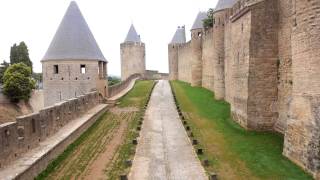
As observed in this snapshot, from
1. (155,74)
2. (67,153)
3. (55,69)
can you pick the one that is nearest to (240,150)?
(67,153)

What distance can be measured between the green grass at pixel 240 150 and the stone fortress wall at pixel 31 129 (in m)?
5.15

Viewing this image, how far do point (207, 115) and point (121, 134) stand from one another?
18.0 ft

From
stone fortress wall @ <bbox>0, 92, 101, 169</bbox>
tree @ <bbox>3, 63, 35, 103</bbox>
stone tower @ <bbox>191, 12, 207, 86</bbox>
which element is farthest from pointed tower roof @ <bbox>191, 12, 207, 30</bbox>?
stone fortress wall @ <bbox>0, 92, 101, 169</bbox>

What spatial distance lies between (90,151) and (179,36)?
49795mm

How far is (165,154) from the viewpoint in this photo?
42.3 feet

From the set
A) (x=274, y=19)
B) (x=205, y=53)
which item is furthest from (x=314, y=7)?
(x=205, y=53)

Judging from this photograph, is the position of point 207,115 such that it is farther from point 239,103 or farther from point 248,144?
point 248,144

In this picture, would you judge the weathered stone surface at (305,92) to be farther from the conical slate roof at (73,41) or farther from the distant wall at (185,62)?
the distant wall at (185,62)

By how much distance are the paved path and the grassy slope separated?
0.46 metres

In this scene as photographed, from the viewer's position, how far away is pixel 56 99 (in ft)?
88.9

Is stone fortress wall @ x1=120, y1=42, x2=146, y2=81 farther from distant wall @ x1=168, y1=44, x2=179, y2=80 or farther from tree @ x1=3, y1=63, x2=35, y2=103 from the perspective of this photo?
tree @ x1=3, y1=63, x2=35, y2=103

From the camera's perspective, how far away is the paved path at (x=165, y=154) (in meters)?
10.7

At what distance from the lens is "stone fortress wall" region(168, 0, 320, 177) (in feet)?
35.0

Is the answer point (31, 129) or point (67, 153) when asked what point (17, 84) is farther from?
point (31, 129)
